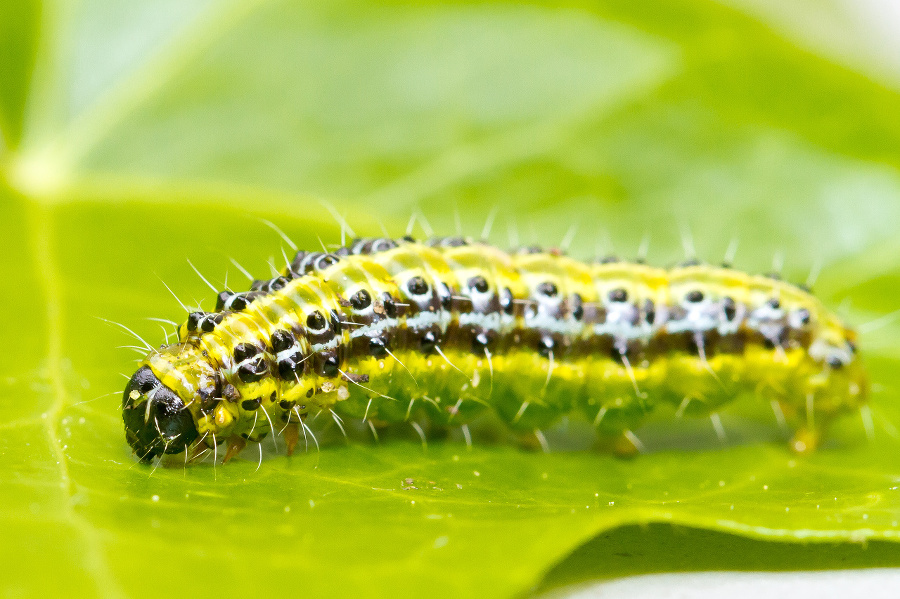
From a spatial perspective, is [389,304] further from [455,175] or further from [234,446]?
[455,175]

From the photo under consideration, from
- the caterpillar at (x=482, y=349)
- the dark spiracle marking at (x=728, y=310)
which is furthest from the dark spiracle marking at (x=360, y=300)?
the dark spiracle marking at (x=728, y=310)

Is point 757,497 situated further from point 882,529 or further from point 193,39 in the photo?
point 193,39

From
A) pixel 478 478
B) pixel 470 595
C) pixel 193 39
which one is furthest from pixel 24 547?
pixel 193 39

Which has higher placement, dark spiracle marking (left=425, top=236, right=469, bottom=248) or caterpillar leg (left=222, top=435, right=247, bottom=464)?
dark spiracle marking (left=425, top=236, right=469, bottom=248)

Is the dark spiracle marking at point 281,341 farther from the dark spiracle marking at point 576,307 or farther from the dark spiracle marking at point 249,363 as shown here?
the dark spiracle marking at point 576,307

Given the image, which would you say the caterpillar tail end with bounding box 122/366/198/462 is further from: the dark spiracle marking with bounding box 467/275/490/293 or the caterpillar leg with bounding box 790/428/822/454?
A: the caterpillar leg with bounding box 790/428/822/454

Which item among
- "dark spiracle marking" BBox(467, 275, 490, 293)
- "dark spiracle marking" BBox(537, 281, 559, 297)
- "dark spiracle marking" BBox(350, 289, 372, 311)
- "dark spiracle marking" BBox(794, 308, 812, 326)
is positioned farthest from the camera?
"dark spiracle marking" BBox(794, 308, 812, 326)

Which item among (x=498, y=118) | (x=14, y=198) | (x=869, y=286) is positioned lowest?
(x=869, y=286)

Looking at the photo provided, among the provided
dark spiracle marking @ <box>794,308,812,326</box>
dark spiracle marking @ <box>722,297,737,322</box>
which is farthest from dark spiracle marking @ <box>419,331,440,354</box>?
dark spiracle marking @ <box>794,308,812,326</box>
